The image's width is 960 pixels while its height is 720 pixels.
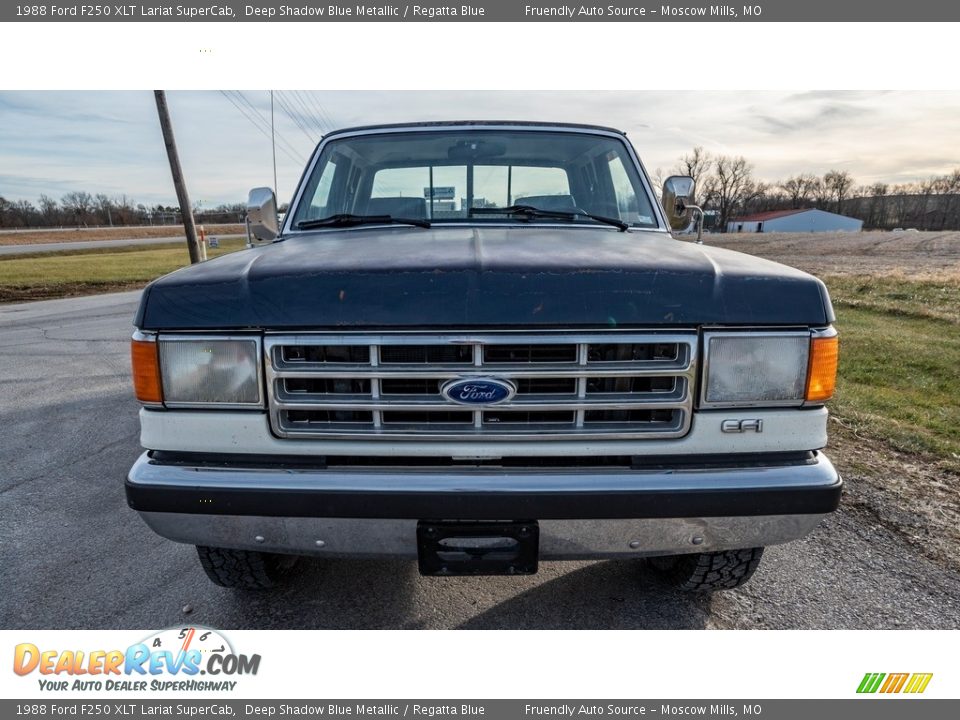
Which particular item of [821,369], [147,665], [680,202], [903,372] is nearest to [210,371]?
[147,665]

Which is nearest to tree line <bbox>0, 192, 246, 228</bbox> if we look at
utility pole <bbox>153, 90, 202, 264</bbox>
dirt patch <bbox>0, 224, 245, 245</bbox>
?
dirt patch <bbox>0, 224, 245, 245</bbox>

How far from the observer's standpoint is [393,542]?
1.84m

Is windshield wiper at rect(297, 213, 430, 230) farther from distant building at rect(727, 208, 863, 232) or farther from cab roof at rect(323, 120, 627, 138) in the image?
distant building at rect(727, 208, 863, 232)

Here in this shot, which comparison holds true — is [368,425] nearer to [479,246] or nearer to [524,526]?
[524,526]

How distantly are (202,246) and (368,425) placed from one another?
1651 cm

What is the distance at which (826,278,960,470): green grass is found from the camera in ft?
13.9

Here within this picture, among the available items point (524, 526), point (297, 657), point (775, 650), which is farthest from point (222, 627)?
point (775, 650)

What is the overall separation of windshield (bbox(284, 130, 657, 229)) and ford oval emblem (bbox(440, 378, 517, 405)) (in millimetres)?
1381

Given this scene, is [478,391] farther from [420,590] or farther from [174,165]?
[174,165]

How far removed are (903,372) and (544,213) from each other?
5160 millimetres

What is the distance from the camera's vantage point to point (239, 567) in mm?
2322

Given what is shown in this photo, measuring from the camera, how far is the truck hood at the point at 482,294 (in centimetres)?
175

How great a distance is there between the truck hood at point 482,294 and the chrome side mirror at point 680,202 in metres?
1.51

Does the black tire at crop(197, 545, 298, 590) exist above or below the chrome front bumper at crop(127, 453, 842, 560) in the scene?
below
